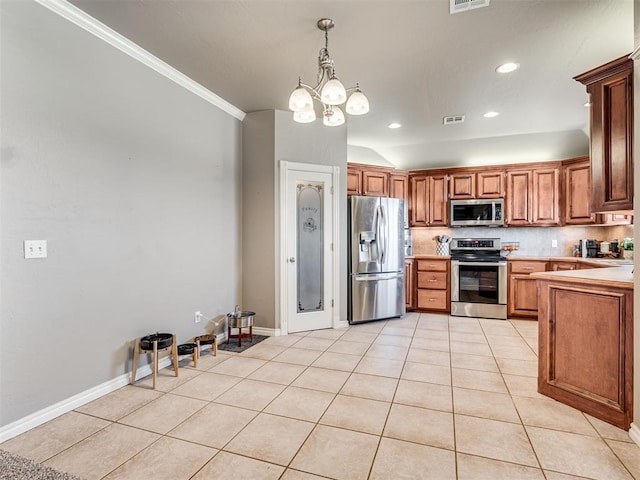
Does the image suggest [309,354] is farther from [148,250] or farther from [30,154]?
[30,154]

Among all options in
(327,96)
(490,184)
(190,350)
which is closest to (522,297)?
(490,184)

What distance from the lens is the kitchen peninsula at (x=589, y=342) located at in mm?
2014

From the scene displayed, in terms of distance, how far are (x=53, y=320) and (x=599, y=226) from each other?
6.45 m

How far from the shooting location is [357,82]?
3305mm

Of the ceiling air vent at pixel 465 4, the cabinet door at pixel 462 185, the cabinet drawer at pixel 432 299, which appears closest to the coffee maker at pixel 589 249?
the cabinet door at pixel 462 185

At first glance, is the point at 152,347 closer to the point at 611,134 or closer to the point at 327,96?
the point at 327,96

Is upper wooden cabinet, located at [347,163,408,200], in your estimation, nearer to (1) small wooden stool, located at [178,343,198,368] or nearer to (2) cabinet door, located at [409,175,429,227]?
(2) cabinet door, located at [409,175,429,227]

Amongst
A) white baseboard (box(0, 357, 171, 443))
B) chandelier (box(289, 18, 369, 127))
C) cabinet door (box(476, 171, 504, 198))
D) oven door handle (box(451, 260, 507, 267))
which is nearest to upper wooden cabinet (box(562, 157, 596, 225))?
cabinet door (box(476, 171, 504, 198))

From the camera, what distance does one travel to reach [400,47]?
2713 millimetres

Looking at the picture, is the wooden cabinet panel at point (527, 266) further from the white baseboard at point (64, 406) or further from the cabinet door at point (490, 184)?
the white baseboard at point (64, 406)

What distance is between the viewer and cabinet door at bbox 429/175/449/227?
5395 millimetres

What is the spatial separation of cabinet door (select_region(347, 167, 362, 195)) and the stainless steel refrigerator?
441 mm

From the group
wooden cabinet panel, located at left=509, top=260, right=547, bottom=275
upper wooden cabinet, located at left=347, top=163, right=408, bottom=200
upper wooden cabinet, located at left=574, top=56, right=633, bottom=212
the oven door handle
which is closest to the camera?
upper wooden cabinet, located at left=574, top=56, right=633, bottom=212

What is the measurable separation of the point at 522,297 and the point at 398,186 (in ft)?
8.03
